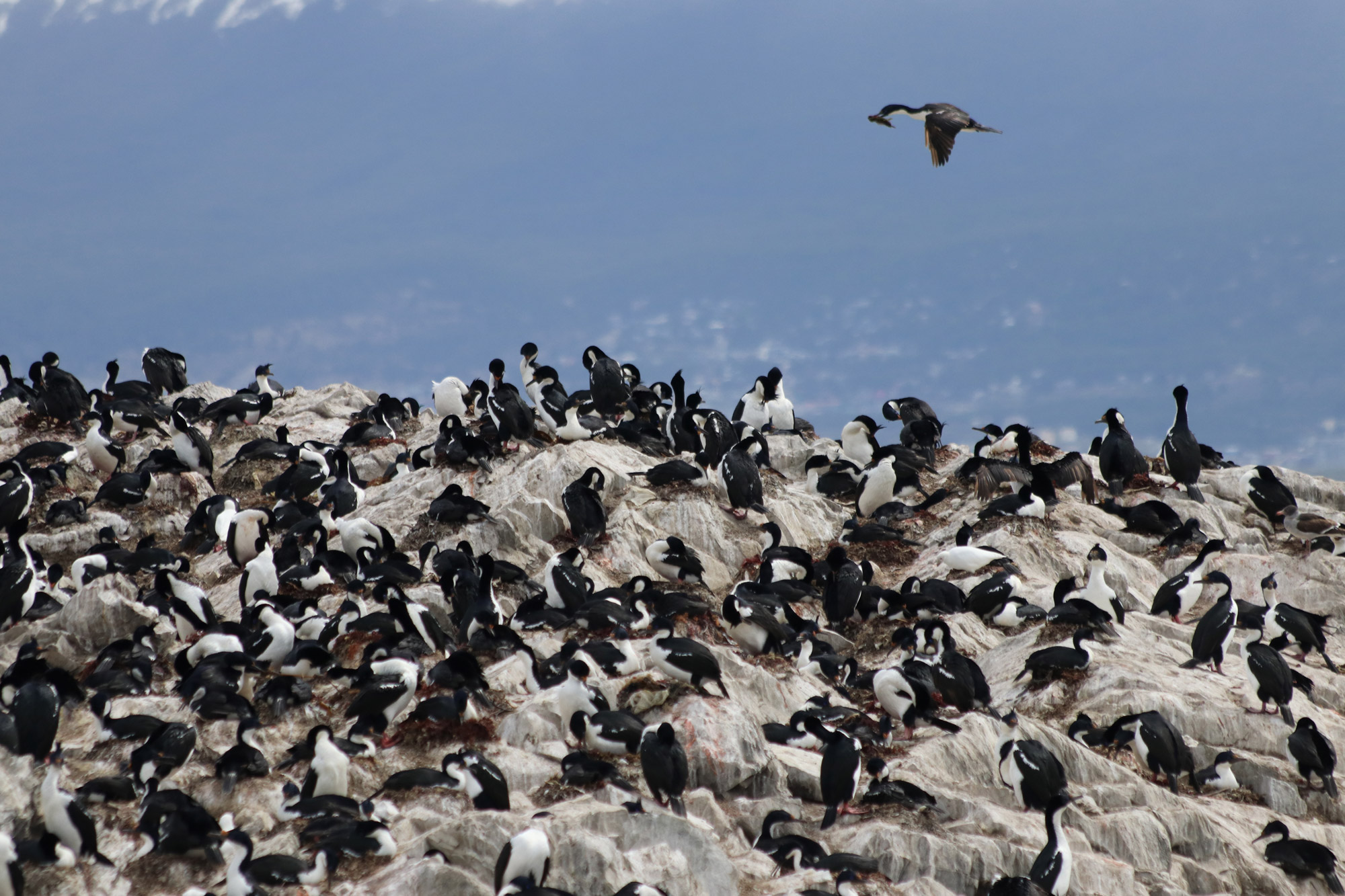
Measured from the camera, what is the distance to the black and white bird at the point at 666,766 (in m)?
12.5

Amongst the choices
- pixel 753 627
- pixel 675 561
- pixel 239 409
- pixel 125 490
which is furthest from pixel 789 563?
pixel 239 409

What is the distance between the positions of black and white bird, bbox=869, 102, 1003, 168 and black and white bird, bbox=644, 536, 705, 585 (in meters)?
7.02

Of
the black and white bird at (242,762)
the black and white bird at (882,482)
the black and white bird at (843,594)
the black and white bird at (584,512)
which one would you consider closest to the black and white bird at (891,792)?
the black and white bird at (843,594)

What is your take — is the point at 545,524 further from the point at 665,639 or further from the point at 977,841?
the point at 977,841

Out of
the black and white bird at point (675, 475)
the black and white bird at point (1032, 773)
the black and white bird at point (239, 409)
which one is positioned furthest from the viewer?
the black and white bird at point (239, 409)

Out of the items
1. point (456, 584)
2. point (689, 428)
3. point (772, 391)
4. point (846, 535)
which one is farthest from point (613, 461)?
point (772, 391)

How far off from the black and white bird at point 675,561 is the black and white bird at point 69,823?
9.01 metres

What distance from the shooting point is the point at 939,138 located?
1895cm

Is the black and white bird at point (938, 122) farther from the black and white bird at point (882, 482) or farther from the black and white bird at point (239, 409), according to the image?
the black and white bird at point (239, 409)

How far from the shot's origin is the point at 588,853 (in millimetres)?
11805

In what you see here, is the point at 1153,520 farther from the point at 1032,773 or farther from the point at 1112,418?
the point at 1032,773

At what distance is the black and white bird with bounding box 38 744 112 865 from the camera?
38.2ft

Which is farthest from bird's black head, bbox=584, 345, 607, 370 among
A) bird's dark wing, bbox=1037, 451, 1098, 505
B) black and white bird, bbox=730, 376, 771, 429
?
bird's dark wing, bbox=1037, 451, 1098, 505

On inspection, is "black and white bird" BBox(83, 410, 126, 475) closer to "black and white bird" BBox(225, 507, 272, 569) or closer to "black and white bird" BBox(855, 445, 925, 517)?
"black and white bird" BBox(225, 507, 272, 569)
